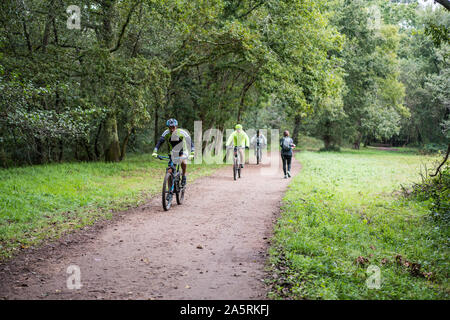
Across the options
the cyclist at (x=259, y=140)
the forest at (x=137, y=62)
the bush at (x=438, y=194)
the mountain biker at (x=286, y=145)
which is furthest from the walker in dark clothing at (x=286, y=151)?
the cyclist at (x=259, y=140)

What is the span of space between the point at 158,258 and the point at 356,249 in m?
3.42

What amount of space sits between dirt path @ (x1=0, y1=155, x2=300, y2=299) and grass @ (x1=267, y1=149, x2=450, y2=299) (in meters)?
0.42

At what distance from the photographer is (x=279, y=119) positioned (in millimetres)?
47656

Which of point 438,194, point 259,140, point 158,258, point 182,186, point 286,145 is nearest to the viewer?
point 158,258

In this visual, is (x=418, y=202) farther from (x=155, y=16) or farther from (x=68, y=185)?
(x=155, y=16)

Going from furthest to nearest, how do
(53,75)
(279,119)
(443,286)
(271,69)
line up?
(279,119)
(271,69)
(53,75)
(443,286)

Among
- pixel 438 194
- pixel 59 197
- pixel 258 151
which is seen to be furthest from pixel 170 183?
pixel 258 151

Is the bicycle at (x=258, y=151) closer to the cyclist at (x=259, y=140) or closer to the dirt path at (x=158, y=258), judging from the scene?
the cyclist at (x=259, y=140)

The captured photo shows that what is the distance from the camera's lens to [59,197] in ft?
32.4

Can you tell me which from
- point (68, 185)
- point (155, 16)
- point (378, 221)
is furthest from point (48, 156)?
point (378, 221)

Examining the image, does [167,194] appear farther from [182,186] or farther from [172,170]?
[182,186]

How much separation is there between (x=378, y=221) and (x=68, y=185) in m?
8.99

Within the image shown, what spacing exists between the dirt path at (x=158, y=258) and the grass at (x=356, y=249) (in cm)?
42

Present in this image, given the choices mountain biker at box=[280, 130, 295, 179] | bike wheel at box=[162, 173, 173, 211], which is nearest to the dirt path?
bike wheel at box=[162, 173, 173, 211]
